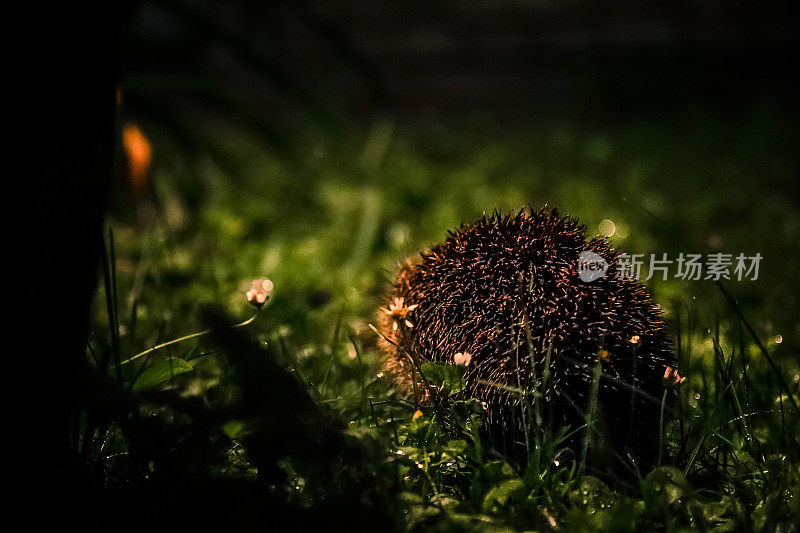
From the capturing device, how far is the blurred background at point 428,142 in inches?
117

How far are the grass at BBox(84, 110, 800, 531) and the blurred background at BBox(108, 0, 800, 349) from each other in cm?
3

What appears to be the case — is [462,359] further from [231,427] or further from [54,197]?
[54,197]

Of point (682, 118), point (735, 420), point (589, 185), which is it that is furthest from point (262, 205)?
point (682, 118)

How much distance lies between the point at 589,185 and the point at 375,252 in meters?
1.60

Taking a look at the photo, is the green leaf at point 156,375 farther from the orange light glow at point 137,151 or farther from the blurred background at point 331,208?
the orange light glow at point 137,151

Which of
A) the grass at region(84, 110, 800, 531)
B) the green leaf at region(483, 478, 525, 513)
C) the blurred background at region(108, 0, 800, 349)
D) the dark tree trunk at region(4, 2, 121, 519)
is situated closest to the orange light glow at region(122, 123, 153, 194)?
the blurred background at region(108, 0, 800, 349)

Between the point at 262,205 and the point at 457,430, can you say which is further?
the point at 262,205

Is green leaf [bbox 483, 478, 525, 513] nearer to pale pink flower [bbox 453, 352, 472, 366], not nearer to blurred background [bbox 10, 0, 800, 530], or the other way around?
blurred background [bbox 10, 0, 800, 530]

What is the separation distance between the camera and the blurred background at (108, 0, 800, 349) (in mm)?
2965

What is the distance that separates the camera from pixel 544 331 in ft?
4.89

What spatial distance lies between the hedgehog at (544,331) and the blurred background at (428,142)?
7.7 inches

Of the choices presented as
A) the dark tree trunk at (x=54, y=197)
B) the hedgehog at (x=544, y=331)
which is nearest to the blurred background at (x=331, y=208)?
the dark tree trunk at (x=54, y=197)

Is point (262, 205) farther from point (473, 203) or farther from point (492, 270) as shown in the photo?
point (492, 270)

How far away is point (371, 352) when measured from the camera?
7.13ft
